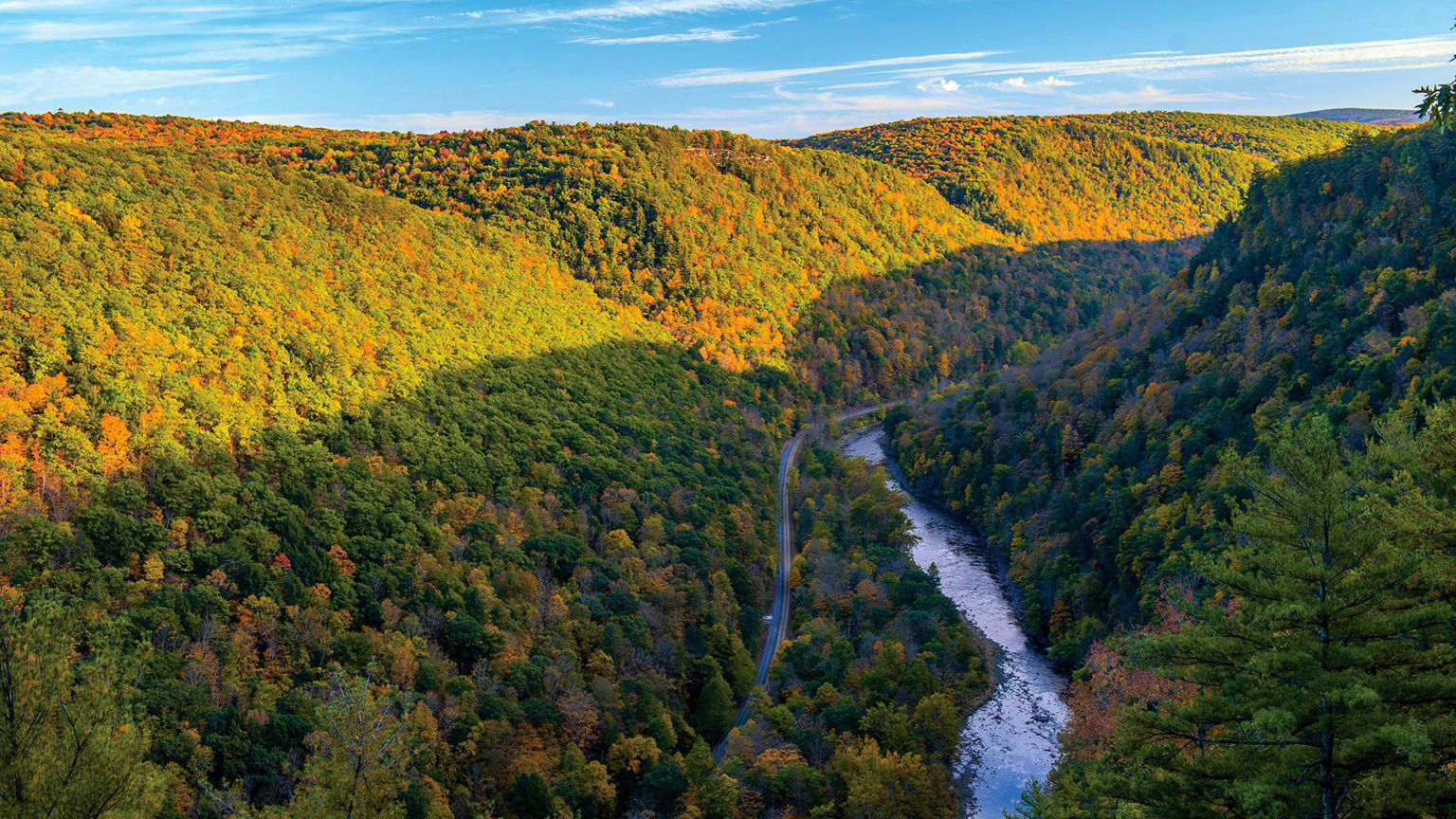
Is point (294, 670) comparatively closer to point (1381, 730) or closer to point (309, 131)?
point (1381, 730)

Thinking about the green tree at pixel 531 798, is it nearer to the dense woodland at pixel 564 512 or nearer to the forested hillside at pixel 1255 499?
the dense woodland at pixel 564 512

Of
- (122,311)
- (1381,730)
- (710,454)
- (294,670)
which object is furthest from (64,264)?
(1381,730)

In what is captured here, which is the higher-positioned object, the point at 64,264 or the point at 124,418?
the point at 64,264

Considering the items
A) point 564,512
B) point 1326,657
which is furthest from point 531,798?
point 1326,657

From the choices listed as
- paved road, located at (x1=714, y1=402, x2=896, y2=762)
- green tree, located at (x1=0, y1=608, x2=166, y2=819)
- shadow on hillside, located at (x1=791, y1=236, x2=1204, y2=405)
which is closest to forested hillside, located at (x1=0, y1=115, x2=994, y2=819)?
green tree, located at (x1=0, y1=608, x2=166, y2=819)

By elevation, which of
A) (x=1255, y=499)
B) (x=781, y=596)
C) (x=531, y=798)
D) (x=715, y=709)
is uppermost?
(x=1255, y=499)

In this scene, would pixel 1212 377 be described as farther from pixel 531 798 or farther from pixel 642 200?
pixel 642 200
